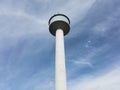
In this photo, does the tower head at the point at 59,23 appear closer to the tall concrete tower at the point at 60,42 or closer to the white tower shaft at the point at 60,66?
the tall concrete tower at the point at 60,42

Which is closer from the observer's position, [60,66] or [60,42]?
[60,66]

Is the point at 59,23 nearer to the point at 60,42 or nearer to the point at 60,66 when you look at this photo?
the point at 60,42

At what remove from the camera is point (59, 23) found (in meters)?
47.3

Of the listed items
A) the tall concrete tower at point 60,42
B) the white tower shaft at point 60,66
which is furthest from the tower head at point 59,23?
the white tower shaft at point 60,66

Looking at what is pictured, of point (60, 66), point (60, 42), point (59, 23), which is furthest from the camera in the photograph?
point (59, 23)

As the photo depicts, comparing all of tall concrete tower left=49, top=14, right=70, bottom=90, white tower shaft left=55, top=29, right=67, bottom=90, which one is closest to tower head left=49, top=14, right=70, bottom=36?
tall concrete tower left=49, top=14, right=70, bottom=90

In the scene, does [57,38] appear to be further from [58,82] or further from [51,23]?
[58,82]

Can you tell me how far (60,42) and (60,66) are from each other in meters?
7.03

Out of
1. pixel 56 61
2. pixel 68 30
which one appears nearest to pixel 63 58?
pixel 56 61

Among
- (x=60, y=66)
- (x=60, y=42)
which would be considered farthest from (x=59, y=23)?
(x=60, y=66)

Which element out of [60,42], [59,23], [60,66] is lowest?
[60,66]

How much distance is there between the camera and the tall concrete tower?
127ft

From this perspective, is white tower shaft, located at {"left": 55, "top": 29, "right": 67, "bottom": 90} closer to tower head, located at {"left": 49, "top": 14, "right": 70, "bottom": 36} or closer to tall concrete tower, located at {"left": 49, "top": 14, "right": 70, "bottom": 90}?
tall concrete tower, located at {"left": 49, "top": 14, "right": 70, "bottom": 90}

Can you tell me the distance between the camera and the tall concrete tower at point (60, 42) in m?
38.7
